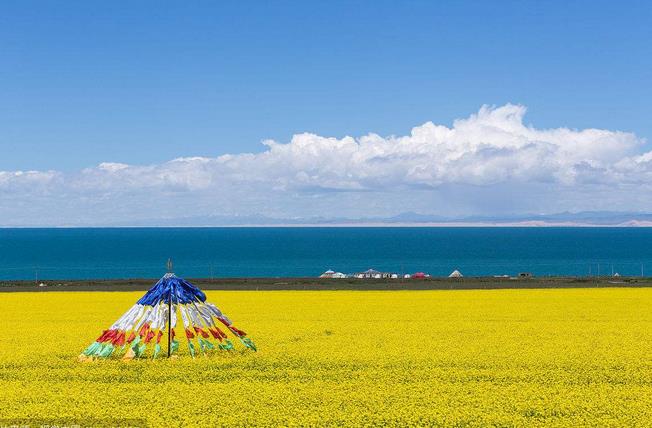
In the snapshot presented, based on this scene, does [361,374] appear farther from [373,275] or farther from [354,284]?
[373,275]

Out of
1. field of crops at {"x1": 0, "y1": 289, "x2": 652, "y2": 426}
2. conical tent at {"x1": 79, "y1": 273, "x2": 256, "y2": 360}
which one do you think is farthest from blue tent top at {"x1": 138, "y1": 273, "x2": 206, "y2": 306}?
field of crops at {"x1": 0, "y1": 289, "x2": 652, "y2": 426}

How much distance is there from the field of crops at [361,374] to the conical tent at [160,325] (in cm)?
66

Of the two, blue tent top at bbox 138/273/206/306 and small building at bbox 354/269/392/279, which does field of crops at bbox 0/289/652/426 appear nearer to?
blue tent top at bbox 138/273/206/306

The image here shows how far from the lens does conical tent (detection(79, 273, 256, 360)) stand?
81.5 feet

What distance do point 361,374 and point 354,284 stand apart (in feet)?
150

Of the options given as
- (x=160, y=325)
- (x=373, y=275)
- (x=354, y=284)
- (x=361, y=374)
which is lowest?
(x=373, y=275)

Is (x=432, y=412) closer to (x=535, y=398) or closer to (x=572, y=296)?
(x=535, y=398)

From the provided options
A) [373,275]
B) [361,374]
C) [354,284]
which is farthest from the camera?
[373,275]

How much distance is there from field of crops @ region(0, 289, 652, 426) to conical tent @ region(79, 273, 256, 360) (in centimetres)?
66

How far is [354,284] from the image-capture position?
223ft

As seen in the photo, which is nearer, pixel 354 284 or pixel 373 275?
pixel 354 284

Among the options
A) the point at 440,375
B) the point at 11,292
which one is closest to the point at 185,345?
the point at 440,375

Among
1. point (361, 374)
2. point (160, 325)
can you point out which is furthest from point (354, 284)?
point (361, 374)

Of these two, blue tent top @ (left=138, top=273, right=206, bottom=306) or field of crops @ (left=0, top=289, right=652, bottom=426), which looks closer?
field of crops @ (left=0, top=289, right=652, bottom=426)
